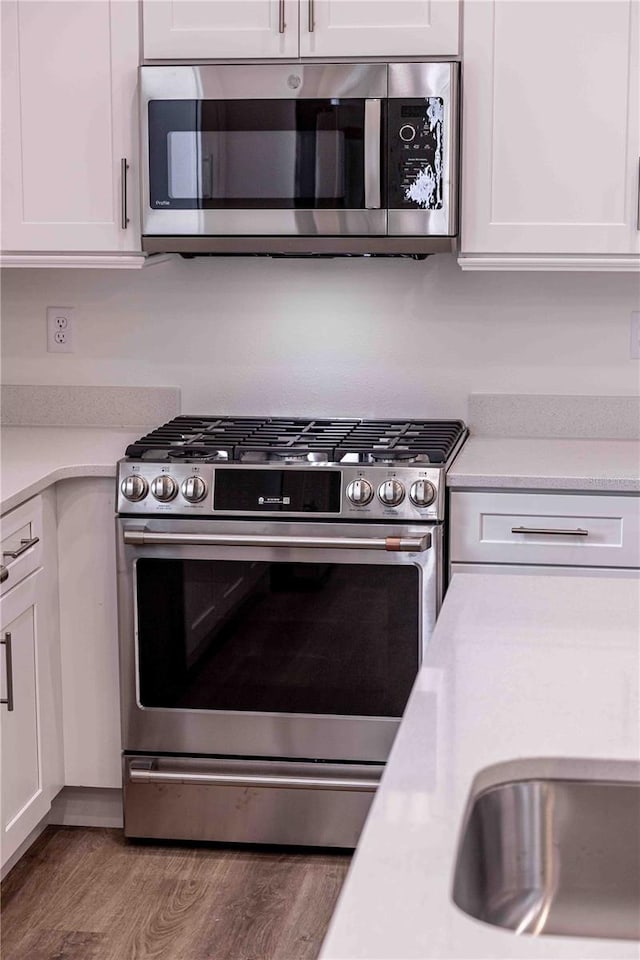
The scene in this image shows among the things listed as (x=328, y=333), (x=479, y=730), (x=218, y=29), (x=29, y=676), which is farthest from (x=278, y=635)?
(x=479, y=730)

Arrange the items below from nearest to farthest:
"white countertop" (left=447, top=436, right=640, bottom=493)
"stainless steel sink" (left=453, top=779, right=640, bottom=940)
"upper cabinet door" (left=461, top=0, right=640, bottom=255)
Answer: "stainless steel sink" (left=453, top=779, right=640, bottom=940) → "white countertop" (left=447, top=436, right=640, bottom=493) → "upper cabinet door" (left=461, top=0, right=640, bottom=255)

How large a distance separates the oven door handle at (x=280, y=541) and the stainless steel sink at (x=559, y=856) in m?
1.54

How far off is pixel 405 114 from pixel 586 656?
176 cm

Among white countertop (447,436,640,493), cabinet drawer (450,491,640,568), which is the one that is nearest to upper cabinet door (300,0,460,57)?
white countertop (447,436,640,493)

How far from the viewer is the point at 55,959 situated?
2.50 metres

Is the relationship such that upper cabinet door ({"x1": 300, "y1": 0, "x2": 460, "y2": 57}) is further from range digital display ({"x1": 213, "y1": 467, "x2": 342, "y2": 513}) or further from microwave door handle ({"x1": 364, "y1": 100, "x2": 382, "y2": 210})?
range digital display ({"x1": 213, "y1": 467, "x2": 342, "y2": 513})

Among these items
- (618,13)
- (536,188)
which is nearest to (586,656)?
(536,188)

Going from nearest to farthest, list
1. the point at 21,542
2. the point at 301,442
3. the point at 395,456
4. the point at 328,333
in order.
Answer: the point at 21,542, the point at 395,456, the point at 301,442, the point at 328,333

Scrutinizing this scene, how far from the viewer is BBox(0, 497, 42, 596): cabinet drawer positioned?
2654 millimetres

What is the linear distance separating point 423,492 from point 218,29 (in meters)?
1.22

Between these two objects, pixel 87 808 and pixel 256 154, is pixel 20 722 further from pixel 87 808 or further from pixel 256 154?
pixel 256 154

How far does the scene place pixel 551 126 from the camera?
2.90 m

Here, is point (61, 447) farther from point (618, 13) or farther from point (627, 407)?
point (618, 13)

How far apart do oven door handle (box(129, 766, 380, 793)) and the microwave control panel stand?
1.34 metres
